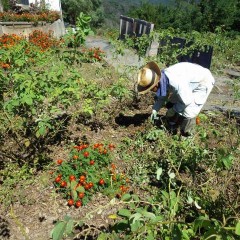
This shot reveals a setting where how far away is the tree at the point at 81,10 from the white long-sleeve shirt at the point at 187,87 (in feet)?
69.2

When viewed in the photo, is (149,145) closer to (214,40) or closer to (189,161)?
(189,161)

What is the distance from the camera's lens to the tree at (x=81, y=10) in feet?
75.4

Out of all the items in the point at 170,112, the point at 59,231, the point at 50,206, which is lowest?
the point at 50,206

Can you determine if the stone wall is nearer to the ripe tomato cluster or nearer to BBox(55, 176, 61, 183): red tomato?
the ripe tomato cluster

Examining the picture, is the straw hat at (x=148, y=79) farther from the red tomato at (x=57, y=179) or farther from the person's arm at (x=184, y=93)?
the red tomato at (x=57, y=179)

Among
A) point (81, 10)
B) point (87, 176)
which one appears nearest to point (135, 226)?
point (87, 176)

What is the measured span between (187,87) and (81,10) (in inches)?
871

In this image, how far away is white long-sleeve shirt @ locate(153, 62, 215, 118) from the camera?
12.1ft

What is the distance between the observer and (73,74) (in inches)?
140

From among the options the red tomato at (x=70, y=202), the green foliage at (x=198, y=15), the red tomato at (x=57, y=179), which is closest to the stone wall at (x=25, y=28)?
the green foliage at (x=198, y=15)

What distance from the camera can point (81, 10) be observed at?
77.5 feet

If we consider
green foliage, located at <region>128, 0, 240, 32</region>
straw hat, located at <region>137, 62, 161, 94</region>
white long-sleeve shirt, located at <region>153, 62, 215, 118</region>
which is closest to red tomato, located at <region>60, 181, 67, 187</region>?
straw hat, located at <region>137, 62, 161, 94</region>

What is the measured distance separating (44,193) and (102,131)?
1545 mm

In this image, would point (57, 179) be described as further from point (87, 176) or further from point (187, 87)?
point (187, 87)
